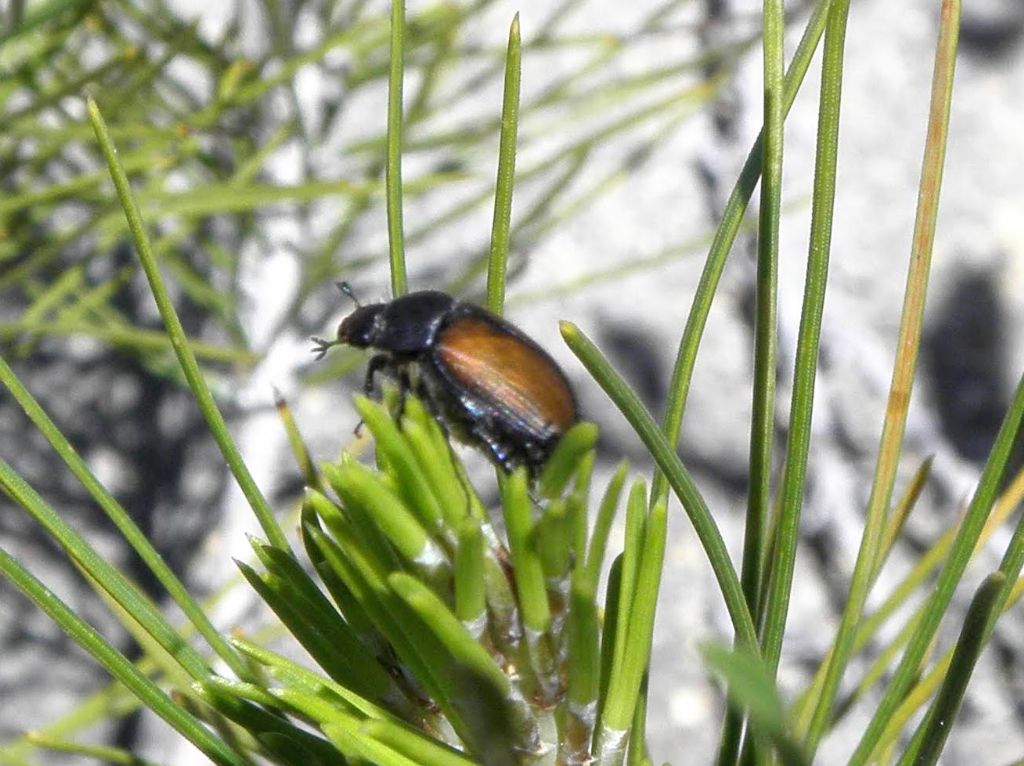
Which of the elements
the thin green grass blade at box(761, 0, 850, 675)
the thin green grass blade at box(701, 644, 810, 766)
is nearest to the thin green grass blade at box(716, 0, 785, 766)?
the thin green grass blade at box(761, 0, 850, 675)

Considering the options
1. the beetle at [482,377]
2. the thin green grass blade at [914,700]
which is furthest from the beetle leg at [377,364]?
the thin green grass blade at [914,700]

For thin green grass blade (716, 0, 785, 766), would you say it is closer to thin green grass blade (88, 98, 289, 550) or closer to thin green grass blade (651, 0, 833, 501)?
thin green grass blade (651, 0, 833, 501)

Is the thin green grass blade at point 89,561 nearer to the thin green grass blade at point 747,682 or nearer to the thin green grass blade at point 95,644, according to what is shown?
the thin green grass blade at point 95,644

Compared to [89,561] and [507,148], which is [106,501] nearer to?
[89,561]

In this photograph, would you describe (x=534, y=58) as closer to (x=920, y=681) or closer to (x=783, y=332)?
(x=783, y=332)

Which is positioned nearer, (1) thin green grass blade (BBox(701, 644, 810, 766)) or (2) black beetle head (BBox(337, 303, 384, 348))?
(1) thin green grass blade (BBox(701, 644, 810, 766))
